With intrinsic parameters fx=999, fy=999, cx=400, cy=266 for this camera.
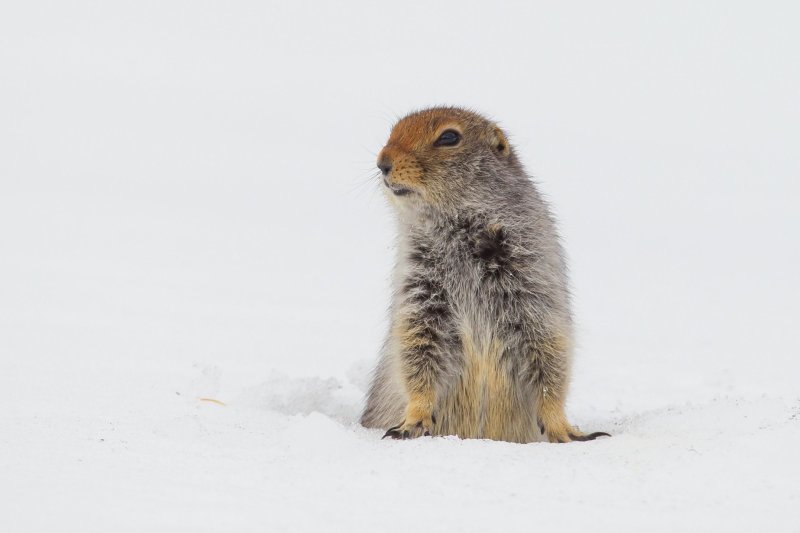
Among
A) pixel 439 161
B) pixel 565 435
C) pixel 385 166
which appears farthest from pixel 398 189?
pixel 565 435

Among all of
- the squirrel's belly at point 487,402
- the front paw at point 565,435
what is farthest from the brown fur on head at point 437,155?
the front paw at point 565,435

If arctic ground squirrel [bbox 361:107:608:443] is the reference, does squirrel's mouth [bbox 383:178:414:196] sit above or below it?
above

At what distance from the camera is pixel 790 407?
6.20 metres

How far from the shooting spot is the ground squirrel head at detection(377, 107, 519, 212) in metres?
6.39

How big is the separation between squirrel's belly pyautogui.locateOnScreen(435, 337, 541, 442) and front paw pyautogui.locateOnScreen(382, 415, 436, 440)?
0.19m

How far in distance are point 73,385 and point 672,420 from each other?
415 centimetres

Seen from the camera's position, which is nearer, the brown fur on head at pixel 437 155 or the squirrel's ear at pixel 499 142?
the brown fur on head at pixel 437 155

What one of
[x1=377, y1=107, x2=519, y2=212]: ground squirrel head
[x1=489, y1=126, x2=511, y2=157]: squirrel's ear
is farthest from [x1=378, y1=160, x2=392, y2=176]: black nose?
[x1=489, y1=126, x2=511, y2=157]: squirrel's ear

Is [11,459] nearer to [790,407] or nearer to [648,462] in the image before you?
[648,462]

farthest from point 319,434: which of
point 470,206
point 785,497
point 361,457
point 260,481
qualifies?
point 785,497

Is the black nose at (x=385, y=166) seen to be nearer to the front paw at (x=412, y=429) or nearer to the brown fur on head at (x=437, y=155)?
the brown fur on head at (x=437, y=155)

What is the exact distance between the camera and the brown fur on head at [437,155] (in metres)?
6.39

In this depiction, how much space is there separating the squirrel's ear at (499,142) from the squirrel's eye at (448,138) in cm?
31

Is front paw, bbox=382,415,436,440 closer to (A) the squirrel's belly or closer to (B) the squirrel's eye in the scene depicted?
(A) the squirrel's belly
